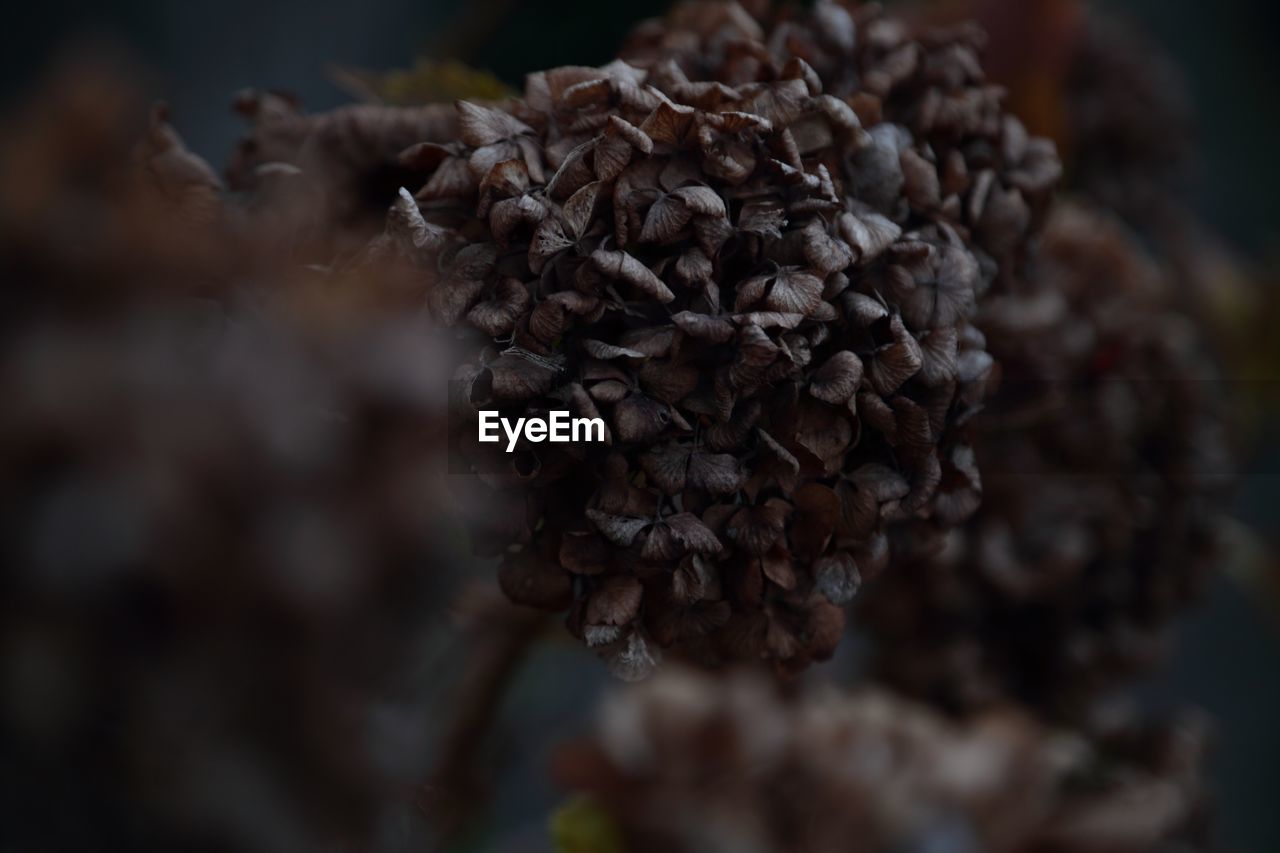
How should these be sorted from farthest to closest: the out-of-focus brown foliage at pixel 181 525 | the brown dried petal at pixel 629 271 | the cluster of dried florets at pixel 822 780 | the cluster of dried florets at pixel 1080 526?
the cluster of dried florets at pixel 1080 526
the cluster of dried florets at pixel 822 780
the brown dried petal at pixel 629 271
the out-of-focus brown foliage at pixel 181 525

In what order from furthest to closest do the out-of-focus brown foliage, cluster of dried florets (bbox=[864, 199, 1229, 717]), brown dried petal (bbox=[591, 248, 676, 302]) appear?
cluster of dried florets (bbox=[864, 199, 1229, 717]) < brown dried petal (bbox=[591, 248, 676, 302]) < the out-of-focus brown foliage

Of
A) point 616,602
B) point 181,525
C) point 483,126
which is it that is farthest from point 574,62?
point 181,525

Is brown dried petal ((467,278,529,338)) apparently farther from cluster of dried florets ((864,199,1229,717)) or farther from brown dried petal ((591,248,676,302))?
cluster of dried florets ((864,199,1229,717))

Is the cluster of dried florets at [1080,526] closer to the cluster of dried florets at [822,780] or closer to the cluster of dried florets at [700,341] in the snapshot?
the cluster of dried florets at [822,780]

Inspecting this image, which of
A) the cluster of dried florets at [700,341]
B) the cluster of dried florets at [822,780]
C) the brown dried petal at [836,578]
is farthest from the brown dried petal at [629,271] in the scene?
the cluster of dried florets at [822,780]

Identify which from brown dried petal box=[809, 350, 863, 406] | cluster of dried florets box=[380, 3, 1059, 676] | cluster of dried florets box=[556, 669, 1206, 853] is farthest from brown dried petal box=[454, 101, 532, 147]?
cluster of dried florets box=[556, 669, 1206, 853]

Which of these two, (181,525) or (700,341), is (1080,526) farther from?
(181,525)
